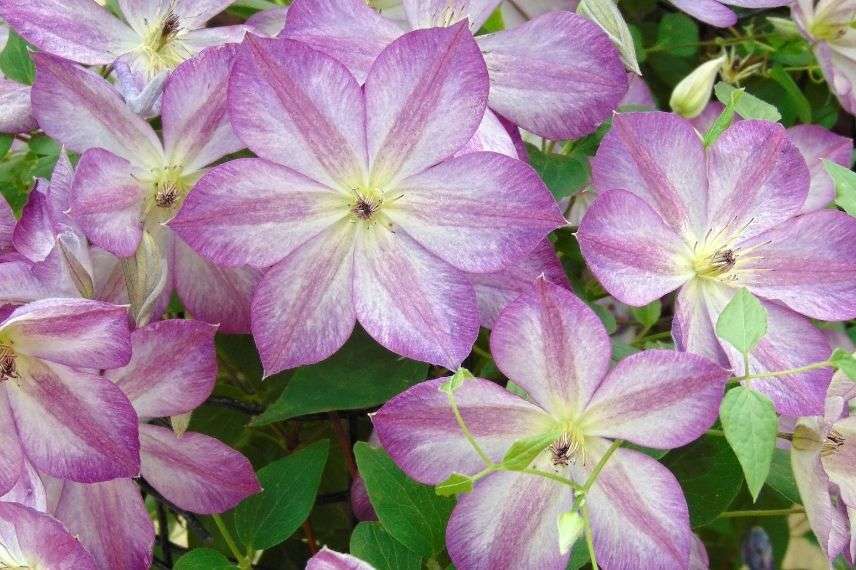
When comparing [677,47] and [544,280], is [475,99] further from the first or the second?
[677,47]

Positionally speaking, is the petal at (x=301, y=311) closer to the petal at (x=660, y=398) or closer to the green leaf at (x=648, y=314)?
the petal at (x=660, y=398)

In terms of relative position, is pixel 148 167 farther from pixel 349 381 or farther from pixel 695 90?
pixel 695 90

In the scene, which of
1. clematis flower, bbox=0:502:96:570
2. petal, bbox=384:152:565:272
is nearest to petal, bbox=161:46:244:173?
petal, bbox=384:152:565:272

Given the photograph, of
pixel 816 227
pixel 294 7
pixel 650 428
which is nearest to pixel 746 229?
pixel 816 227

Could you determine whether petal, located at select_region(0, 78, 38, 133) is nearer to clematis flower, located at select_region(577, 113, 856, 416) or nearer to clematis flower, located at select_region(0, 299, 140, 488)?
clematis flower, located at select_region(0, 299, 140, 488)

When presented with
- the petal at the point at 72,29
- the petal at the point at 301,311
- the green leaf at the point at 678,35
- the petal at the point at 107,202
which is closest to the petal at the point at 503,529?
the petal at the point at 301,311

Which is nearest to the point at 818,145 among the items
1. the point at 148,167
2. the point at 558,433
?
the point at 558,433
